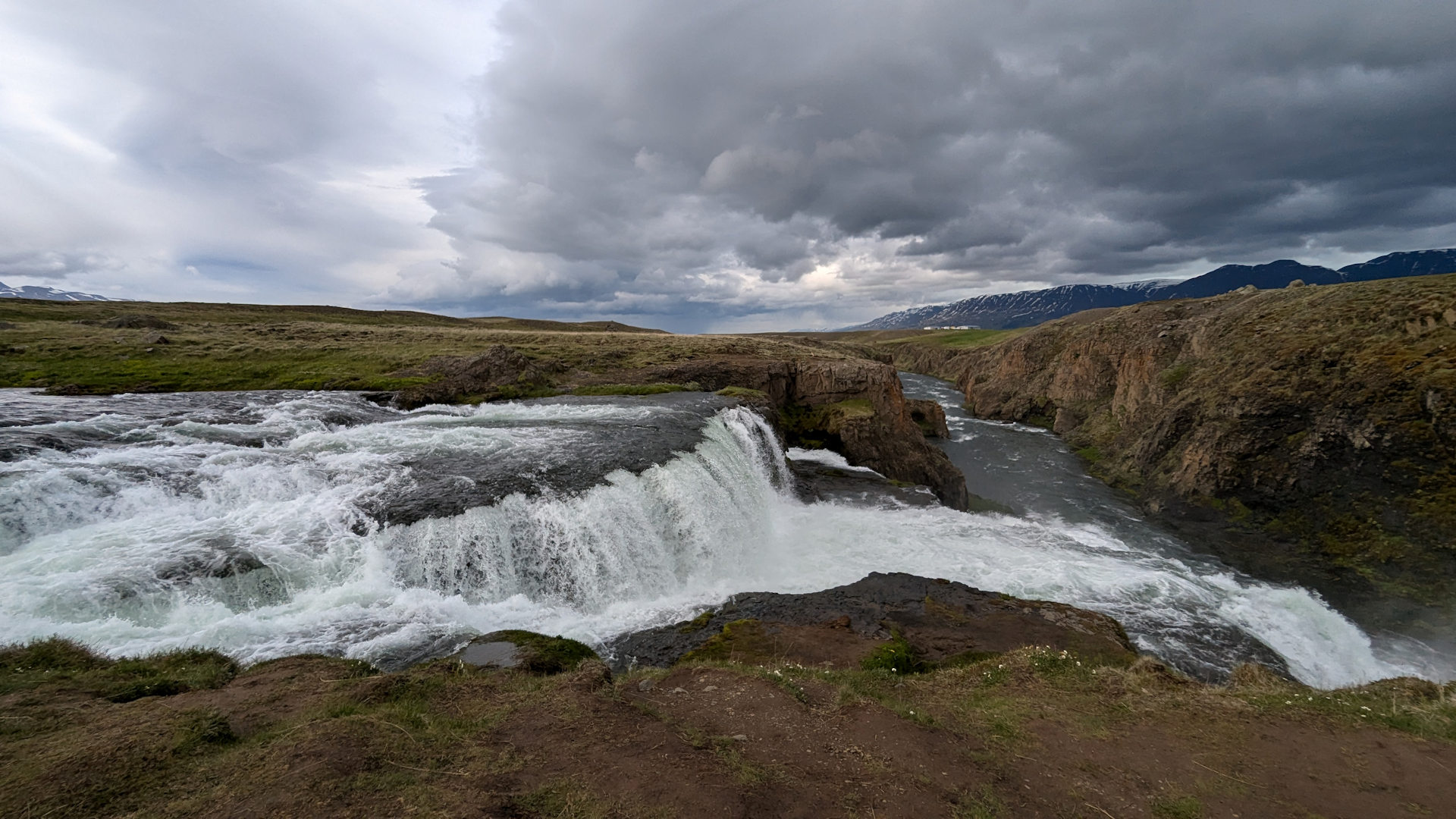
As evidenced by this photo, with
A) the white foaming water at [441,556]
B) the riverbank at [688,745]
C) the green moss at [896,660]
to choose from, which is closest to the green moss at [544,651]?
the riverbank at [688,745]

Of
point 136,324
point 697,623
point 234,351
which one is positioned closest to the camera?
point 697,623

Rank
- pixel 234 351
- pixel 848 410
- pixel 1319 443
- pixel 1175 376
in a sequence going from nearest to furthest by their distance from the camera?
pixel 1319 443 → pixel 1175 376 → pixel 848 410 → pixel 234 351

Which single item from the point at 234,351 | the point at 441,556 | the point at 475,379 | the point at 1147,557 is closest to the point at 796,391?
the point at 475,379

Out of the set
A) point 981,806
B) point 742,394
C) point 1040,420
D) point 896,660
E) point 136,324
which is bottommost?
point 1040,420

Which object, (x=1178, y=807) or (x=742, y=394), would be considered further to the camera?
(x=742, y=394)

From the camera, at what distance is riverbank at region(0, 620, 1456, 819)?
4.88 metres

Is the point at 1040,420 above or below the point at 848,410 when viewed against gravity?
below

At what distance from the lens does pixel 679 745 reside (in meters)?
6.51

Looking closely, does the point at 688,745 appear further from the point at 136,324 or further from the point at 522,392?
the point at 136,324

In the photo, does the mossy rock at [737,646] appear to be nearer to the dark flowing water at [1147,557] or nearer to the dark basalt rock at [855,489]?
the dark flowing water at [1147,557]

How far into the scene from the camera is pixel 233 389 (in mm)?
28875

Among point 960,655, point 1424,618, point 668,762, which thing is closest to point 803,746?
point 668,762

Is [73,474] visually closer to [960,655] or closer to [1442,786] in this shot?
[960,655]

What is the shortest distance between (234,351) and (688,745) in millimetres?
48528
